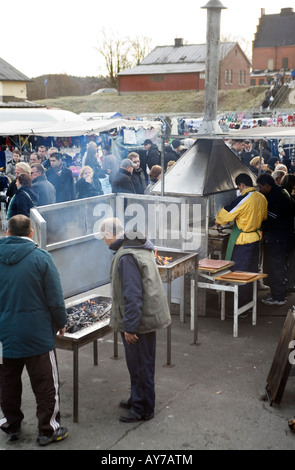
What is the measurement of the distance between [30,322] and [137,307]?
2.79 feet

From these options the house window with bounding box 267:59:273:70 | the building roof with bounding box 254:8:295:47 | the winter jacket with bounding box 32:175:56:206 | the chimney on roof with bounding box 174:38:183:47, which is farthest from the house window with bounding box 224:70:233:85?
the winter jacket with bounding box 32:175:56:206

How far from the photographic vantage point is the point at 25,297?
423 centimetres

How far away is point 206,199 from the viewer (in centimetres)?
782

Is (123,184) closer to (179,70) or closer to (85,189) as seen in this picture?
(85,189)

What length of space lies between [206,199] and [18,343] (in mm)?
4225

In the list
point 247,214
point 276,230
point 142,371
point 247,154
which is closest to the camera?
point 142,371

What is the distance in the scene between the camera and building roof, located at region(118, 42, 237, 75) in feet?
205

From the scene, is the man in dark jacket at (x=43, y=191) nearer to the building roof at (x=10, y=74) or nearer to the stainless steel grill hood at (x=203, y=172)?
the stainless steel grill hood at (x=203, y=172)

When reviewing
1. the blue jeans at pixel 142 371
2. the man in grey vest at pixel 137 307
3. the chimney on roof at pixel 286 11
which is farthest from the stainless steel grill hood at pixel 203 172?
the chimney on roof at pixel 286 11

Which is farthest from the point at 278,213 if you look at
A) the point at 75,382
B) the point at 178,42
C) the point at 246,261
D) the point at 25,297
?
the point at 178,42

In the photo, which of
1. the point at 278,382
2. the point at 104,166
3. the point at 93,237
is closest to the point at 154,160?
the point at 104,166

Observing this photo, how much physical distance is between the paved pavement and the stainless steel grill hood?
1.94 m

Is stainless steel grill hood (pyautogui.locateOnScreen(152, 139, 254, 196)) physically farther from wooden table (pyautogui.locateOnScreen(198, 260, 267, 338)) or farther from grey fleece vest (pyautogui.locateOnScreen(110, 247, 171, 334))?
grey fleece vest (pyautogui.locateOnScreen(110, 247, 171, 334))

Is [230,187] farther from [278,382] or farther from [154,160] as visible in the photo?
[154,160]
